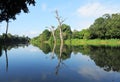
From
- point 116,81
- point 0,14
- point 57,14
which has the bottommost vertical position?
point 116,81

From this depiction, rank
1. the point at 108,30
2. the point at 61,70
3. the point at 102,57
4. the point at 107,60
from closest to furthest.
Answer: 1. the point at 61,70
2. the point at 107,60
3. the point at 102,57
4. the point at 108,30

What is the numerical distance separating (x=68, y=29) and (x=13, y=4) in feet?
272

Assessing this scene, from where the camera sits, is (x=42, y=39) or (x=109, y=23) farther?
(x=42, y=39)

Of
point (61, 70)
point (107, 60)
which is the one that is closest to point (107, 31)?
point (107, 60)

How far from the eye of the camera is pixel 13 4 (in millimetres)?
16891

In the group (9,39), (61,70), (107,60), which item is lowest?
(61,70)

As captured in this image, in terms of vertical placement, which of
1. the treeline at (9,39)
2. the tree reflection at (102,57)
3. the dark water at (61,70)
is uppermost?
the treeline at (9,39)

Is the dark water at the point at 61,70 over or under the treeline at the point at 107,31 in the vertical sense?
under

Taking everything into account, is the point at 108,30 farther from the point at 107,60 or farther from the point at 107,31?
the point at 107,60

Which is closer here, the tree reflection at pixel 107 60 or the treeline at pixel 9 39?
the tree reflection at pixel 107 60

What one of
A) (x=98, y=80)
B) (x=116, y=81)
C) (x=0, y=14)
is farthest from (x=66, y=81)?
(x=0, y=14)

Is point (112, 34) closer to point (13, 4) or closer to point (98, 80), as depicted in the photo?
point (13, 4)

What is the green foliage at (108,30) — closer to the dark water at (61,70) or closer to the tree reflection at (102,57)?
the tree reflection at (102,57)

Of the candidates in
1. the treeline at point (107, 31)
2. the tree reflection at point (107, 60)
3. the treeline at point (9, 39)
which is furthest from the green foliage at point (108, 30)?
the tree reflection at point (107, 60)
